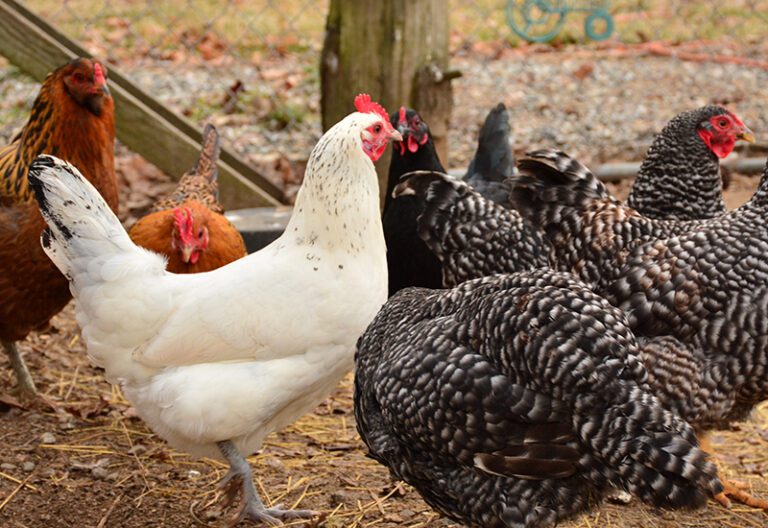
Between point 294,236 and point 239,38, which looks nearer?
point 294,236

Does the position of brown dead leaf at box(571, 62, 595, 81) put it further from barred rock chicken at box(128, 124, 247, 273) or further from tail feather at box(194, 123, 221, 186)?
barred rock chicken at box(128, 124, 247, 273)

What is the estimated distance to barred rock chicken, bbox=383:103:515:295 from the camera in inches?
151

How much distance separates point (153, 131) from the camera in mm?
4418

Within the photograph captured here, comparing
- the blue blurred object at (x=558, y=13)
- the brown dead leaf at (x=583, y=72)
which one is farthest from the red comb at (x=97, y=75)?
the brown dead leaf at (x=583, y=72)

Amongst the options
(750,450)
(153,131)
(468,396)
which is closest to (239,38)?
(153,131)

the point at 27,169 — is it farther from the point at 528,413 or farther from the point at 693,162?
the point at 693,162

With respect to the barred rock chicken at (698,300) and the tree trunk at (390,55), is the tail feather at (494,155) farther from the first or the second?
the barred rock chicken at (698,300)

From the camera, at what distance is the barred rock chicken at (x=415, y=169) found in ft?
12.6

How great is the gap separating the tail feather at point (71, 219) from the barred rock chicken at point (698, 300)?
1.50 m

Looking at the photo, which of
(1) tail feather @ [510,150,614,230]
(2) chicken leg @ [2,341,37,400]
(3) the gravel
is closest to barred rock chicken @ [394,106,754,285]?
(1) tail feather @ [510,150,614,230]

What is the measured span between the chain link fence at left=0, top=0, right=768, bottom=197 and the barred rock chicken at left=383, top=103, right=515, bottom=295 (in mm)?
1193

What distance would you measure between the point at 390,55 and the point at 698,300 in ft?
7.22

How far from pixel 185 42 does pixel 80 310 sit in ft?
16.4

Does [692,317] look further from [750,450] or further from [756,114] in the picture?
[756,114]
